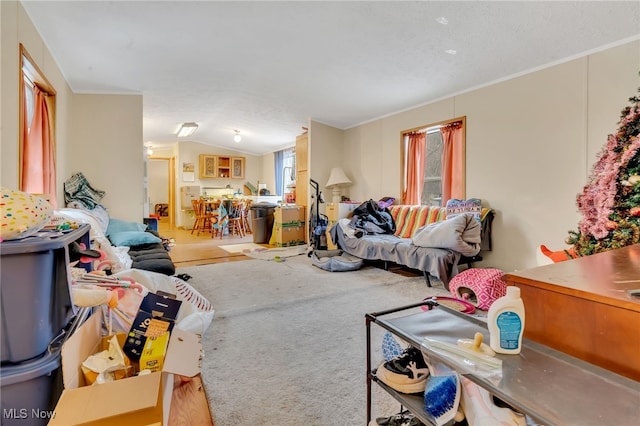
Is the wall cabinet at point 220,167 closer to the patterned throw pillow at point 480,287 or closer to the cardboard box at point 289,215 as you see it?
the cardboard box at point 289,215

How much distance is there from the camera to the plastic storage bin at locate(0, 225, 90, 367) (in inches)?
35.7

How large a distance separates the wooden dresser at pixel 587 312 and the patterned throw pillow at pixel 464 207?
8.93 feet

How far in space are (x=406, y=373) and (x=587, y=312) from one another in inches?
20.6

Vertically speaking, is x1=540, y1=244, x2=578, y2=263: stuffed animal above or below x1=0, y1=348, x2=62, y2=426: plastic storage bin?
above

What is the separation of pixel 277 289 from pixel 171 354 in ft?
6.37

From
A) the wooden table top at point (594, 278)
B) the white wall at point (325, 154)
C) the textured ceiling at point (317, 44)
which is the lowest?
the wooden table top at point (594, 278)

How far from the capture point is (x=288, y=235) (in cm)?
608

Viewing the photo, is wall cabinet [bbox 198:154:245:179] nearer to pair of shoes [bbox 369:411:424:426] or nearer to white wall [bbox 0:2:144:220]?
white wall [bbox 0:2:144:220]

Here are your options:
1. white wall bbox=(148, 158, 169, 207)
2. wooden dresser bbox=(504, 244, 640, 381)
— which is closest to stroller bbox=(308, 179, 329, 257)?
wooden dresser bbox=(504, 244, 640, 381)

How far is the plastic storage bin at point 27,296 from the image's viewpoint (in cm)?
91

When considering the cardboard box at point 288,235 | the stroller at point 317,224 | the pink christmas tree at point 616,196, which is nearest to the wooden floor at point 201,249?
the cardboard box at point 288,235

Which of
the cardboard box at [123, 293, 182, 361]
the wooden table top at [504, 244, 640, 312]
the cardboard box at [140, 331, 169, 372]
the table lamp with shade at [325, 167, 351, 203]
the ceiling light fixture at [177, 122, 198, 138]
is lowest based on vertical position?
the cardboard box at [140, 331, 169, 372]

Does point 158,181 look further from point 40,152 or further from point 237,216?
point 40,152

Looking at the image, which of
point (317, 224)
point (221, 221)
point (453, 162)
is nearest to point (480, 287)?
point (453, 162)
